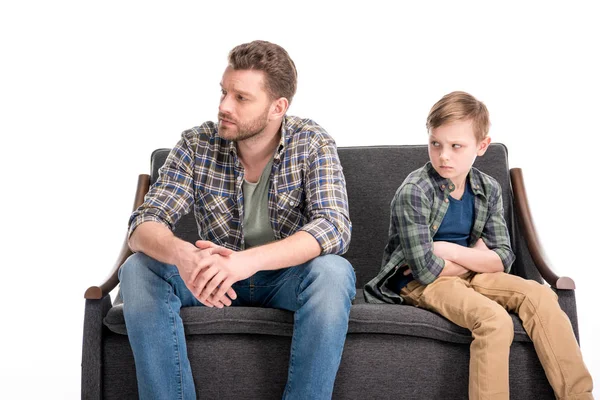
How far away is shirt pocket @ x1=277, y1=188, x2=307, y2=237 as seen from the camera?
2361 mm

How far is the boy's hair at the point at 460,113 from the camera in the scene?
7.73 feet

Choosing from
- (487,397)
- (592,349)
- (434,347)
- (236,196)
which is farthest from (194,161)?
(592,349)

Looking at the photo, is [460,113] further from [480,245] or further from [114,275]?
[114,275]

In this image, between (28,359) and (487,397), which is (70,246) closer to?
(28,359)

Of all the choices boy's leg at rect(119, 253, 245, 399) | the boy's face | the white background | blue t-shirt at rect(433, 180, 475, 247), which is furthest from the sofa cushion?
the white background

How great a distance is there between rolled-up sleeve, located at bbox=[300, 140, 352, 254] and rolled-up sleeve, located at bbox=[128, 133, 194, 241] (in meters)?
0.37

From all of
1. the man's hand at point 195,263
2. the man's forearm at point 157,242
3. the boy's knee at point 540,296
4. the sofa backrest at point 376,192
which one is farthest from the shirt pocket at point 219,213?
the boy's knee at point 540,296

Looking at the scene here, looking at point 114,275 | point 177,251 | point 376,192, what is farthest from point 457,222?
point 114,275

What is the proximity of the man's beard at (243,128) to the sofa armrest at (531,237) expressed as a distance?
1.00 meters

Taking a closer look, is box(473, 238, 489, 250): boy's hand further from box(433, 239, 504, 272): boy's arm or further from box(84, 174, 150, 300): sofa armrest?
box(84, 174, 150, 300): sofa armrest

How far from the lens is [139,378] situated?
2078 millimetres

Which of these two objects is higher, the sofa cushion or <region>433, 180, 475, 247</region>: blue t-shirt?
<region>433, 180, 475, 247</region>: blue t-shirt

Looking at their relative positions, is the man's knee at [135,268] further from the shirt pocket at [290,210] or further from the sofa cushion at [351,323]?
the shirt pocket at [290,210]

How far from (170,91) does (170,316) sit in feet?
4.90
